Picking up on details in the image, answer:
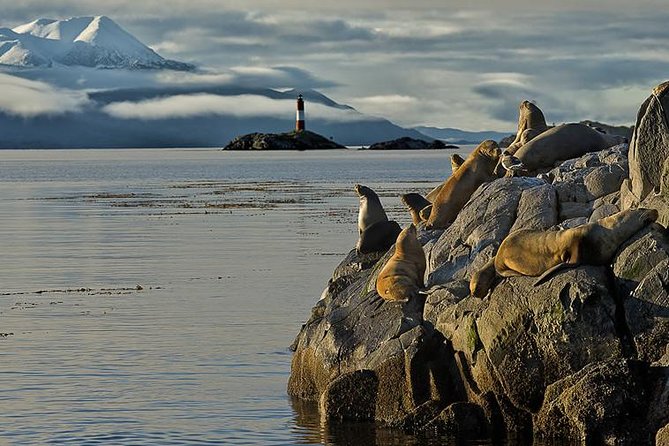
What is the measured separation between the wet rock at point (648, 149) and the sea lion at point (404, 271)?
3.05 m

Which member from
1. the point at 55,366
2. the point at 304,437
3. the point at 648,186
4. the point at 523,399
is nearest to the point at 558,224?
the point at 648,186

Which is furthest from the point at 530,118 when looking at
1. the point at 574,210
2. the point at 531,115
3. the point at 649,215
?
the point at 649,215

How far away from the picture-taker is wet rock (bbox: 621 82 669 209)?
1856 cm

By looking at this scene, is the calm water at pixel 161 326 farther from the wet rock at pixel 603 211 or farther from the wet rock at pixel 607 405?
the wet rock at pixel 603 211

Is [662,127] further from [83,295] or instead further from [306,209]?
[306,209]

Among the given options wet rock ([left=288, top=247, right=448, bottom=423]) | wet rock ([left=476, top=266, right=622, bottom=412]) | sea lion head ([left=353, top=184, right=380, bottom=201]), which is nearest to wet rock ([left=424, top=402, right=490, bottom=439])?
wet rock ([left=476, top=266, right=622, bottom=412])

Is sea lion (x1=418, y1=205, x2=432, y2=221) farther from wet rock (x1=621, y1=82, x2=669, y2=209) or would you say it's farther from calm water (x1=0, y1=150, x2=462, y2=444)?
wet rock (x1=621, y1=82, x2=669, y2=209)

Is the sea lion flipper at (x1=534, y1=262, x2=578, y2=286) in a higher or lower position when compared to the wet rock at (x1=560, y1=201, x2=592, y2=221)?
lower

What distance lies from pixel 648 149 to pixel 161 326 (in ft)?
33.6

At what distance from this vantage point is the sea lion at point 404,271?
18953 mm

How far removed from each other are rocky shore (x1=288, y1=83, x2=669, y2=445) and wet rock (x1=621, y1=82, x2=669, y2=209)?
0.06 feet

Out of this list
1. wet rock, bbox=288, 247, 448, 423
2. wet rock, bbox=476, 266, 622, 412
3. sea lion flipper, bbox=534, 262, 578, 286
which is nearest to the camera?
wet rock, bbox=476, 266, 622, 412

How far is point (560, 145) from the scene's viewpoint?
78.8 ft

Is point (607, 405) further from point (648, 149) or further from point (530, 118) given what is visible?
point (530, 118)
